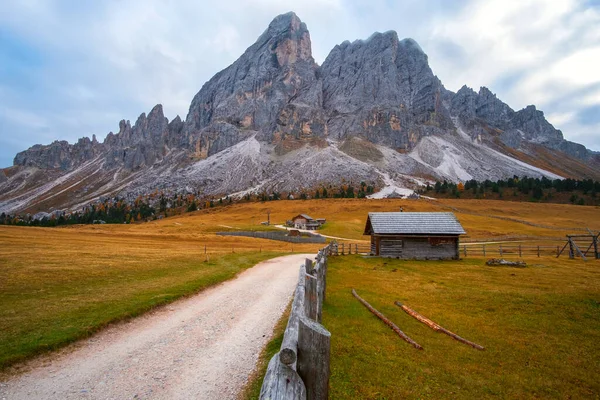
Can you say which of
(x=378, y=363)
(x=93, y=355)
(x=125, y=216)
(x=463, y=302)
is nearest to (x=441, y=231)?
(x=463, y=302)

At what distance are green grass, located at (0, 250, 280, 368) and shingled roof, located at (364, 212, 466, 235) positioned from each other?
1910cm

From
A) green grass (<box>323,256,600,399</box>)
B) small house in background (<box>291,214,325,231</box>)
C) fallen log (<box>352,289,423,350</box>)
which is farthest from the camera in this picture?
small house in background (<box>291,214,325,231</box>)

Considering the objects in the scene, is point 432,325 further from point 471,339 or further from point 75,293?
point 75,293

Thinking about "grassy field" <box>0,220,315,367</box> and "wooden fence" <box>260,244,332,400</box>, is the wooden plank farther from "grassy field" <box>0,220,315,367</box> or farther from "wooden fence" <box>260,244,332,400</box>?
"grassy field" <box>0,220,315,367</box>

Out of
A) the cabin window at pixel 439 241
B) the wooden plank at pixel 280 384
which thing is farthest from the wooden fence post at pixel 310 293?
the cabin window at pixel 439 241

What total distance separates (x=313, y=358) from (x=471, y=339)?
944cm

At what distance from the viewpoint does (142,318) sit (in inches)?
458

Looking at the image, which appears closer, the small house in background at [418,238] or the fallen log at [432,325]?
the fallen log at [432,325]

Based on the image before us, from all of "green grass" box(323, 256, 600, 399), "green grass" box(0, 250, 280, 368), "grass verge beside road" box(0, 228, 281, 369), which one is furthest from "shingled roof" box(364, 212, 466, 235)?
"green grass" box(0, 250, 280, 368)

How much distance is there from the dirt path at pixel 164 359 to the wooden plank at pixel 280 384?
3.59m

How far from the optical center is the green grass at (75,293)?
9.11m

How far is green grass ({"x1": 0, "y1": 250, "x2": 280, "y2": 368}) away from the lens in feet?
29.9

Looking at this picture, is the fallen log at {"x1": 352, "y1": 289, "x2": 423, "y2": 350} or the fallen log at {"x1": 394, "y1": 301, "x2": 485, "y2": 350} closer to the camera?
the fallen log at {"x1": 352, "y1": 289, "x2": 423, "y2": 350}

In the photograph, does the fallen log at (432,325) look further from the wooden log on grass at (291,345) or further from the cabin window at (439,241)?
the cabin window at (439,241)
